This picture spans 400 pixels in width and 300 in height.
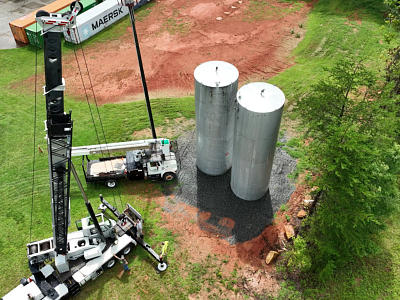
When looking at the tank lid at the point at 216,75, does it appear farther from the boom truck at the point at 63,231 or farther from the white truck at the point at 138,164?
the boom truck at the point at 63,231

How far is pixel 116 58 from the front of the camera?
151 feet

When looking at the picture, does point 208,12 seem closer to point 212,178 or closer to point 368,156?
point 212,178

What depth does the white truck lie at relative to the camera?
97.3 ft

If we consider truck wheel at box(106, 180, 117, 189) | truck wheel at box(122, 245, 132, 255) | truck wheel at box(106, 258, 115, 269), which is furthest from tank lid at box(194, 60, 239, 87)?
truck wheel at box(106, 258, 115, 269)

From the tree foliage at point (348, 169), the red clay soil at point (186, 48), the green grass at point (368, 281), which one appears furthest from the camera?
the red clay soil at point (186, 48)

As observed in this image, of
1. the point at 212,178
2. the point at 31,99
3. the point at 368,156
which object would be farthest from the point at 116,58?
the point at 368,156

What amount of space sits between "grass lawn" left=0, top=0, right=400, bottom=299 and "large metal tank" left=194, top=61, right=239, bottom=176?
5.63 metres

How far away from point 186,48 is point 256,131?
26.5 metres

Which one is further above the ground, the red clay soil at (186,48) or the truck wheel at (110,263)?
the red clay soil at (186,48)

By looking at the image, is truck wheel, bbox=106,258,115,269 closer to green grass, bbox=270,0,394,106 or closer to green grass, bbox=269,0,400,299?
green grass, bbox=269,0,400,299

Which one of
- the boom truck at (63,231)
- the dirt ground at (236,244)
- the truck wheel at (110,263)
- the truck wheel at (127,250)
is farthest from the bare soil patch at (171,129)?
the truck wheel at (110,263)

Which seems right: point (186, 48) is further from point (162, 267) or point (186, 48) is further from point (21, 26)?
point (162, 267)

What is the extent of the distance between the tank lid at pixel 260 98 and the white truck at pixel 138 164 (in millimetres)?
8740

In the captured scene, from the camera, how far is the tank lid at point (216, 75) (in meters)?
25.5
